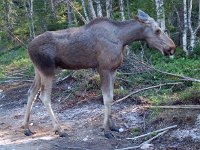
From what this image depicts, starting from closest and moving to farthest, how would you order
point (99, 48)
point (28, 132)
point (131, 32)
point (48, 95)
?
point (99, 48), point (131, 32), point (48, 95), point (28, 132)

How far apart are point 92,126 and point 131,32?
2176 mm

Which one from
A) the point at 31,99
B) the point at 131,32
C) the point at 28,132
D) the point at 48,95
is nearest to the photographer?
the point at 131,32

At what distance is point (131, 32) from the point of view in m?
9.30

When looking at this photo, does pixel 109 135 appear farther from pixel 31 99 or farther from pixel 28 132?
pixel 31 99

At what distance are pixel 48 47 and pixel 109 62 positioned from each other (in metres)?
1.32

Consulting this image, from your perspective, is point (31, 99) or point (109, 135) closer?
point (109, 135)

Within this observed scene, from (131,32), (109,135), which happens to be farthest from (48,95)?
(131,32)

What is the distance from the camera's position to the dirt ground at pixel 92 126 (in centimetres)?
838

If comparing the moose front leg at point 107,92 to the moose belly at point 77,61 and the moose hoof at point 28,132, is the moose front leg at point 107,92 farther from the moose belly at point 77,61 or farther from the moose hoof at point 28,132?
the moose hoof at point 28,132

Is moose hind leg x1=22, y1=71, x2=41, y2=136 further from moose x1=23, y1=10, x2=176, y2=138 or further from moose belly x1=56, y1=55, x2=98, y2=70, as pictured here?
moose belly x1=56, y1=55, x2=98, y2=70

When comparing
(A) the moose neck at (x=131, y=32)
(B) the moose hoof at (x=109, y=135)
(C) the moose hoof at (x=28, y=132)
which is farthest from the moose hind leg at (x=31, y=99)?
(A) the moose neck at (x=131, y=32)

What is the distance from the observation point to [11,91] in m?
14.9

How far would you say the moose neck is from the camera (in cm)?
928

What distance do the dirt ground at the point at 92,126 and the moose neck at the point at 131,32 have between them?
1.64 meters
